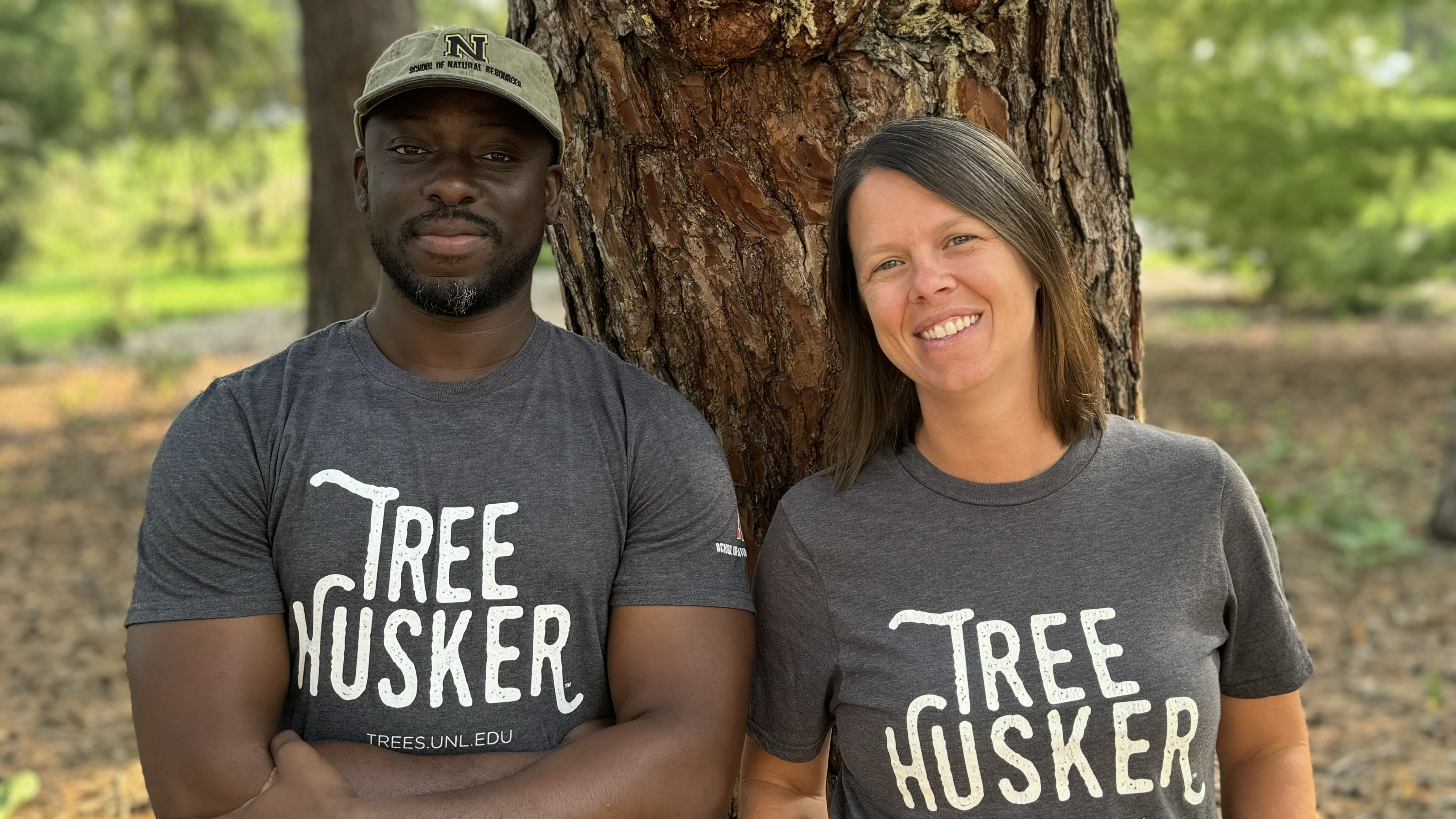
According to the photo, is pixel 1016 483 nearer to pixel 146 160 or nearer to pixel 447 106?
pixel 447 106

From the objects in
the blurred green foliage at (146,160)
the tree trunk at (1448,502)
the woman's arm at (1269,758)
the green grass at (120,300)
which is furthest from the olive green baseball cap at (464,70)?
the green grass at (120,300)

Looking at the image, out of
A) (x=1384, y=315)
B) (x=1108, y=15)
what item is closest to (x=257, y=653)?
(x=1108, y=15)

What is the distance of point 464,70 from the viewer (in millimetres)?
2078

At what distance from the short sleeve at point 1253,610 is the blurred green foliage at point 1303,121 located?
8009 millimetres

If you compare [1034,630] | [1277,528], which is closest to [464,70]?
[1034,630]

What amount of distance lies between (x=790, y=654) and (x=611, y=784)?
38cm

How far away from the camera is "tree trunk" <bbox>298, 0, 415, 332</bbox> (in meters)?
6.62

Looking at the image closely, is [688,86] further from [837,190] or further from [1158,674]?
[1158,674]

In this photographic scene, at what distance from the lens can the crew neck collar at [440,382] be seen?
2146mm

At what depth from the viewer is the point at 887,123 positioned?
6.84 feet

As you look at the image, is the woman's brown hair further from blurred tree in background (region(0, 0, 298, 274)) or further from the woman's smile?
blurred tree in background (region(0, 0, 298, 274))

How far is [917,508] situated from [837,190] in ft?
1.88

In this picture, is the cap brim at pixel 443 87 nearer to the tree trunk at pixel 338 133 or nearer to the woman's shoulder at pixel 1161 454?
the woman's shoulder at pixel 1161 454

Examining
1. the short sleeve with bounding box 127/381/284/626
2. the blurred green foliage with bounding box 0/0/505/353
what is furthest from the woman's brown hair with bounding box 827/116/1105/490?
the blurred green foliage with bounding box 0/0/505/353
